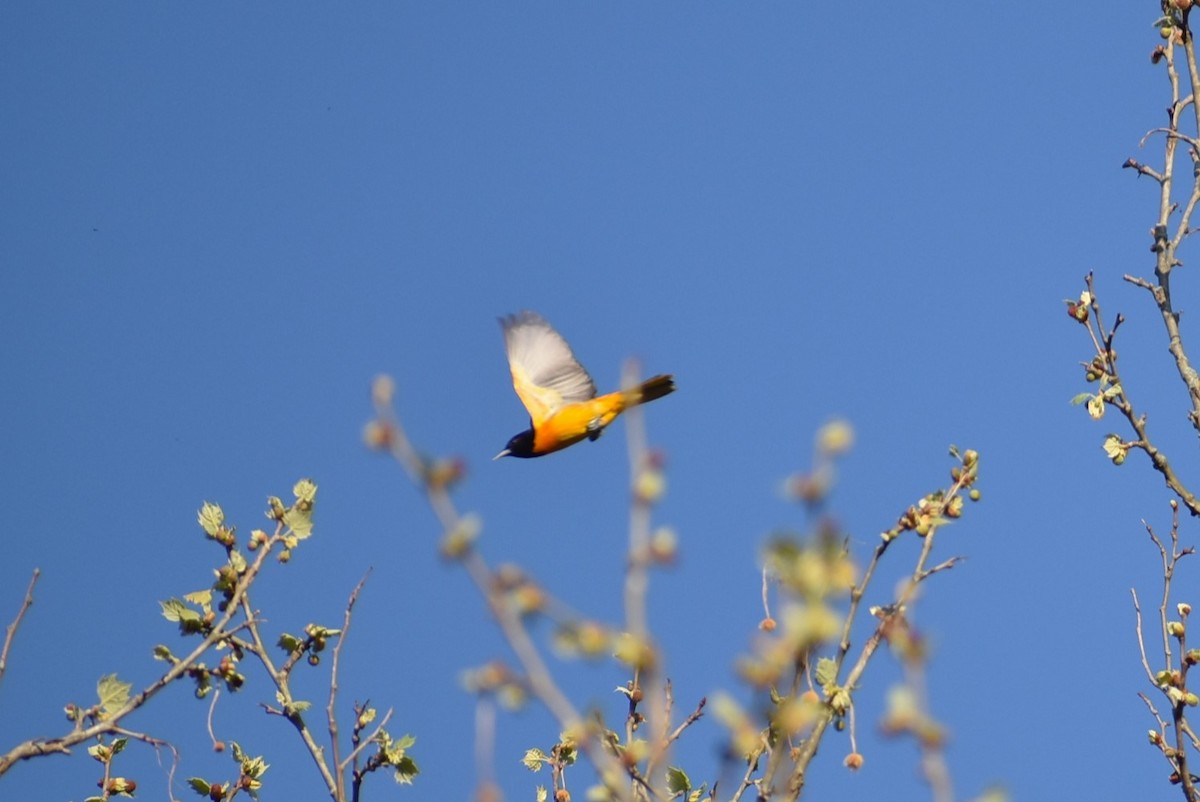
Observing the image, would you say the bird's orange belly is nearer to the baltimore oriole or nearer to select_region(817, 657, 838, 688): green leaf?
the baltimore oriole

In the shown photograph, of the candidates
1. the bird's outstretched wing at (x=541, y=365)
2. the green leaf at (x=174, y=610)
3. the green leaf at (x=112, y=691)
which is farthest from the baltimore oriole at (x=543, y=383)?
the green leaf at (x=112, y=691)

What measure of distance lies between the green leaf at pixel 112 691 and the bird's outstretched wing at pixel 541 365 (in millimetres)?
3845

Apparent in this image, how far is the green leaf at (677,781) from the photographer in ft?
16.1

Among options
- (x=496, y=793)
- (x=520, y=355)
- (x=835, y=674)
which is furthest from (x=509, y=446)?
(x=496, y=793)

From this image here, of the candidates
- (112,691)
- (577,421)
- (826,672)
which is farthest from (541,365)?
(826,672)

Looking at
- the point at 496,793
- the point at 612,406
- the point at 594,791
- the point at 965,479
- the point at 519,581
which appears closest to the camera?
the point at 519,581

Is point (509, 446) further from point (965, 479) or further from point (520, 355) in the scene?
point (965, 479)

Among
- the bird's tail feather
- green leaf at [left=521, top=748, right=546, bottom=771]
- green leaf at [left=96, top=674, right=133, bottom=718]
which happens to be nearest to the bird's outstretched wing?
the bird's tail feather

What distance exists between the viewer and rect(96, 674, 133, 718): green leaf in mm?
4309

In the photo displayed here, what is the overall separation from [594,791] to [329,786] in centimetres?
147

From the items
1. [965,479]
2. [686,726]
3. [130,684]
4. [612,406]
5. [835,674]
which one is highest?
[612,406]

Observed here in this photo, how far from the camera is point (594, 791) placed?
3180 mm

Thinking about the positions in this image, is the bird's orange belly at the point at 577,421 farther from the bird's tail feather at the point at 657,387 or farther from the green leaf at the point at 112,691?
the green leaf at the point at 112,691

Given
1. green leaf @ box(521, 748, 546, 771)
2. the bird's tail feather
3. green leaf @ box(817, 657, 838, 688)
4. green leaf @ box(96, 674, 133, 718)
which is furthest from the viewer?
the bird's tail feather
